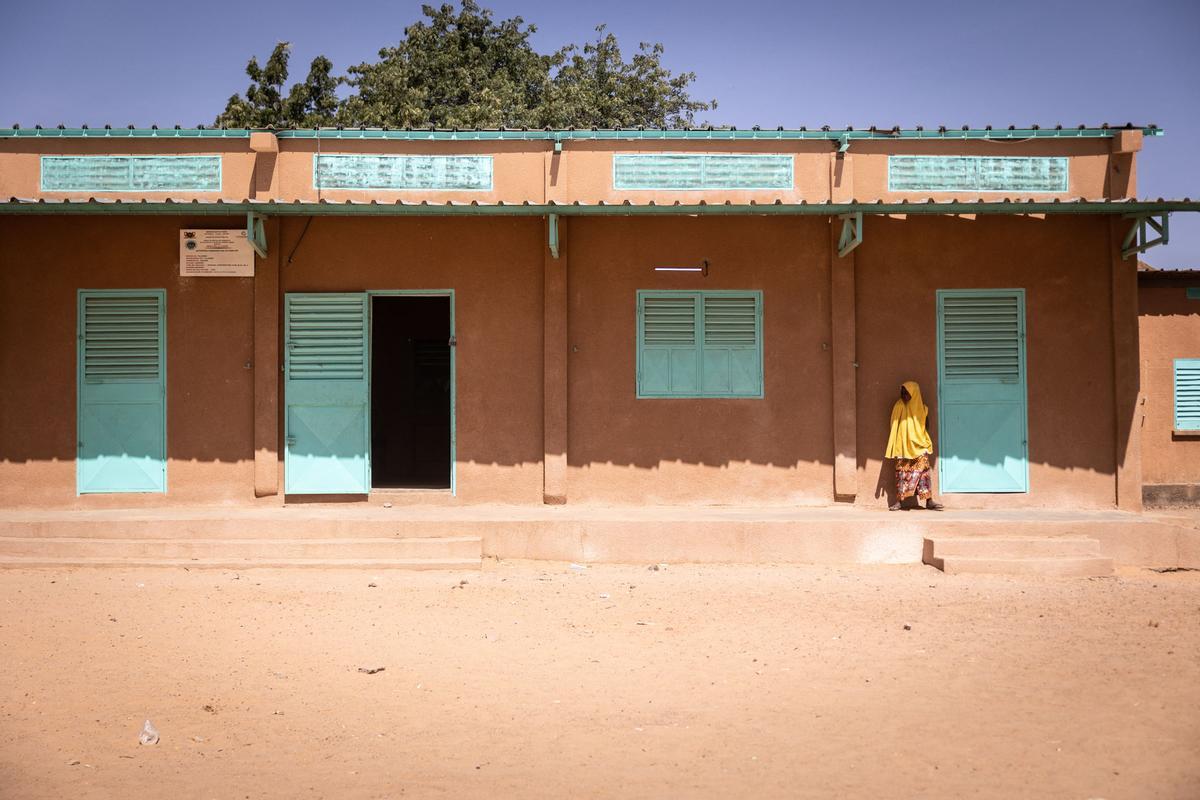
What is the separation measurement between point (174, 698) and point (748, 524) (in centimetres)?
499

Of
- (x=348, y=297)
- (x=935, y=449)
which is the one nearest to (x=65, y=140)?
(x=348, y=297)

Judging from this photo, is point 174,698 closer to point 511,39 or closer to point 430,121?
point 430,121

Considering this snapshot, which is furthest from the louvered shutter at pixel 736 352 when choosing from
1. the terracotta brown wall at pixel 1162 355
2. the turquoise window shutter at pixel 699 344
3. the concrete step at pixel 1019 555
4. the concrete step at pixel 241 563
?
the terracotta brown wall at pixel 1162 355

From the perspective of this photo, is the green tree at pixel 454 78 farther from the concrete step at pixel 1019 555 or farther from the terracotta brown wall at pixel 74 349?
the concrete step at pixel 1019 555

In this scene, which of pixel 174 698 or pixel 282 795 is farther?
pixel 174 698

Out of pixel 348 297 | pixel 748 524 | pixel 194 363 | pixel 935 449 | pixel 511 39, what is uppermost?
pixel 511 39

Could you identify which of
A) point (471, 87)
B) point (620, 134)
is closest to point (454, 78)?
point (471, 87)

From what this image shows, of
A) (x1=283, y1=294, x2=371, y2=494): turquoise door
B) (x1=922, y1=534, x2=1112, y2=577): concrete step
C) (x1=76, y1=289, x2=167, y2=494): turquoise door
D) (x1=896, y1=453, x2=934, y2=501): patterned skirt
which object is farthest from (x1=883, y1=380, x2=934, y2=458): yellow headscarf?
(x1=76, y1=289, x2=167, y2=494): turquoise door

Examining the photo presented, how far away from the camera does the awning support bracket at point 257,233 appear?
30.2 feet

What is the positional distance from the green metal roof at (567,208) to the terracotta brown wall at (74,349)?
0.64 metres

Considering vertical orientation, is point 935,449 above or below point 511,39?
below

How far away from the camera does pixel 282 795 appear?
4.12 meters

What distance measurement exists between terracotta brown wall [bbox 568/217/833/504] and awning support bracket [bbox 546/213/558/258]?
390mm

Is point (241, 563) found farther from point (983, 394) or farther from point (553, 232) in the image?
point (983, 394)
